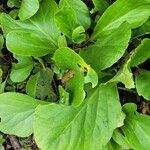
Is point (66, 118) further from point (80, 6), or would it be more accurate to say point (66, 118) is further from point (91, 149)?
point (80, 6)

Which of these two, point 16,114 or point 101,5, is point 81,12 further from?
point 16,114

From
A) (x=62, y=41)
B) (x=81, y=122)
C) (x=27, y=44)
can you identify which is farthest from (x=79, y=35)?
(x=81, y=122)

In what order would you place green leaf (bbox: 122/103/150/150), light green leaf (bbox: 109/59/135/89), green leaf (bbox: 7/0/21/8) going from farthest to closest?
green leaf (bbox: 7/0/21/8)
green leaf (bbox: 122/103/150/150)
light green leaf (bbox: 109/59/135/89)

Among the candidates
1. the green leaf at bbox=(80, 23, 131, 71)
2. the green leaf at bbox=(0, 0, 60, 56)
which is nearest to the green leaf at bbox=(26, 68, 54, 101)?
the green leaf at bbox=(0, 0, 60, 56)

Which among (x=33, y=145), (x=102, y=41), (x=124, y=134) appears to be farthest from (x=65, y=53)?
(x=33, y=145)

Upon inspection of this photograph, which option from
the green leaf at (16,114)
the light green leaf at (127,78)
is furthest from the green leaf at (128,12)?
the green leaf at (16,114)

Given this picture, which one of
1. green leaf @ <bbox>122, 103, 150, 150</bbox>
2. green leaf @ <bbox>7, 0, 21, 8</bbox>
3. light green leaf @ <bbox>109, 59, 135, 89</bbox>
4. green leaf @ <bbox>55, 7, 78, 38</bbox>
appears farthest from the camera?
green leaf @ <bbox>7, 0, 21, 8</bbox>

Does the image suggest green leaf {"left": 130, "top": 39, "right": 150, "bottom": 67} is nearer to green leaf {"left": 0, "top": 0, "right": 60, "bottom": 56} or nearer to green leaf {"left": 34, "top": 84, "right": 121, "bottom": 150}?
green leaf {"left": 34, "top": 84, "right": 121, "bottom": 150}
